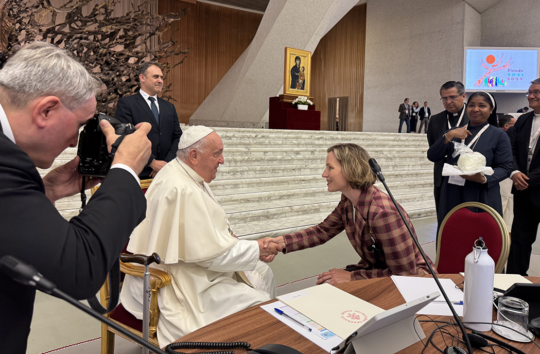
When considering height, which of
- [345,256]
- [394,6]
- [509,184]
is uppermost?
[394,6]

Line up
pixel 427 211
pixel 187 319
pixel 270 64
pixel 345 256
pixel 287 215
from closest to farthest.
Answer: pixel 187 319 → pixel 345 256 → pixel 287 215 → pixel 427 211 → pixel 270 64

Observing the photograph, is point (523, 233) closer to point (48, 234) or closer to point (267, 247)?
point (267, 247)

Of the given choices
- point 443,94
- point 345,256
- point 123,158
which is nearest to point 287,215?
point 345,256

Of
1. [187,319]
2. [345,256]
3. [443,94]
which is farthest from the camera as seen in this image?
[345,256]

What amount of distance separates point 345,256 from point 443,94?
183cm

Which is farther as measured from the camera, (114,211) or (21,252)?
(114,211)

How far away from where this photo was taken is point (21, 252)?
0.65 metres

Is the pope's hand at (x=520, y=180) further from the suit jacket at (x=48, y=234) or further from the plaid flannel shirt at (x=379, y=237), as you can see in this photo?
the suit jacket at (x=48, y=234)

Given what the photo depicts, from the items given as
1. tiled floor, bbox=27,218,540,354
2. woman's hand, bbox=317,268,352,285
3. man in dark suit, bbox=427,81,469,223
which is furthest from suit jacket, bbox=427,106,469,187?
woman's hand, bbox=317,268,352,285

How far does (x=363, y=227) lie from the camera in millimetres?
1825

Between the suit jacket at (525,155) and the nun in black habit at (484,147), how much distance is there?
24 centimetres

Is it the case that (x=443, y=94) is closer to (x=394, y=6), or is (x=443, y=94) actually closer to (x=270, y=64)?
(x=270, y=64)

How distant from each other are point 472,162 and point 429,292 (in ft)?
4.73

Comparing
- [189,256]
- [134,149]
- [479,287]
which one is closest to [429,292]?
[479,287]
